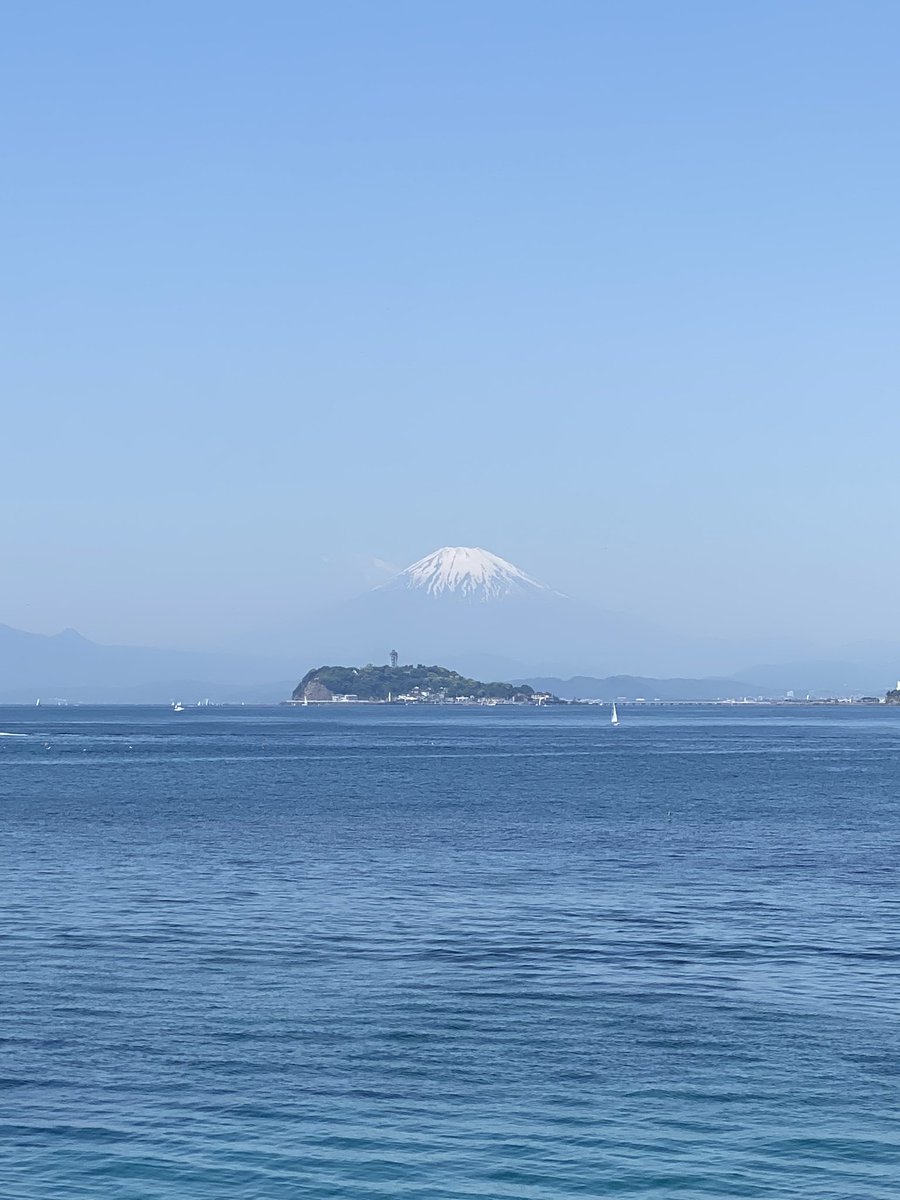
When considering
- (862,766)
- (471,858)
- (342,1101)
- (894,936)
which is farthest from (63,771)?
(342,1101)

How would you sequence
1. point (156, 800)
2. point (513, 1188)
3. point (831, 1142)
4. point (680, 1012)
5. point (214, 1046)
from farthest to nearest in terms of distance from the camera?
1. point (156, 800)
2. point (680, 1012)
3. point (214, 1046)
4. point (831, 1142)
5. point (513, 1188)

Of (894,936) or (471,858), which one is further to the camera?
(471,858)

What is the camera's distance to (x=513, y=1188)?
21719mm

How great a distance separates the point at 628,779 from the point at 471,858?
5836 centimetres

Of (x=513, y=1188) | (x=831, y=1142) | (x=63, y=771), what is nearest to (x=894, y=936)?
(x=831, y=1142)

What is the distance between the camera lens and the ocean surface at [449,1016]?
22.7 metres

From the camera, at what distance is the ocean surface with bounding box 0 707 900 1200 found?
22719 millimetres

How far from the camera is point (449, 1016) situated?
103 feet

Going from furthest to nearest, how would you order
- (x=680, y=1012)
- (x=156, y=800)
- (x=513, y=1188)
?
(x=156, y=800), (x=680, y=1012), (x=513, y=1188)

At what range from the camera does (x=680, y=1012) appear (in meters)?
31.6

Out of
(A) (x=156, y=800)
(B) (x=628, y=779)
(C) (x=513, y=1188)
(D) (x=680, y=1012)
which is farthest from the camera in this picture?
(B) (x=628, y=779)

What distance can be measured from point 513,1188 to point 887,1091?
7.74 meters

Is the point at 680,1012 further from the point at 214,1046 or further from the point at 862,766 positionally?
the point at 862,766

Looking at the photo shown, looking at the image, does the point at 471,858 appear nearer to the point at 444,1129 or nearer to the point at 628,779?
the point at 444,1129
